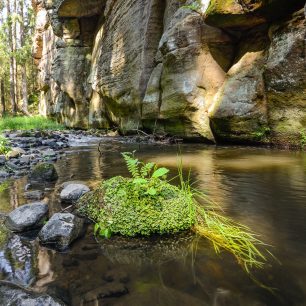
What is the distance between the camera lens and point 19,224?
293 cm

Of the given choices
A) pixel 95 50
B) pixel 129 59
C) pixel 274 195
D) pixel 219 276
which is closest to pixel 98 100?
pixel 95 50

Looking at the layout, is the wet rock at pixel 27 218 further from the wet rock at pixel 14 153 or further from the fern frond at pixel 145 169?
the wet rock at pixel 14 153

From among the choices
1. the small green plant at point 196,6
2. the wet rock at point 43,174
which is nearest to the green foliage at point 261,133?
the small green plant at point 196,6

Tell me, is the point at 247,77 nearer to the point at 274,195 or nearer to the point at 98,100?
the point at 274,195

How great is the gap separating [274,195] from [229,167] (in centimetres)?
204

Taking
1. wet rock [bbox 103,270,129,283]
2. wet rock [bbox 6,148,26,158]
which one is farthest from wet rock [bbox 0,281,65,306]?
wet rock [bbox 6,148,26,158]

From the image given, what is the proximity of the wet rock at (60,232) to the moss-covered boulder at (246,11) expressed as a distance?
7.47m

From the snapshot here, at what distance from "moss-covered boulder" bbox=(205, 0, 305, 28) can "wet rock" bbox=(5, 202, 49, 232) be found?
7.41 m

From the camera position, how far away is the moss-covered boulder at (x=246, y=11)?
7.80 meters

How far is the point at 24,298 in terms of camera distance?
5.50 feet

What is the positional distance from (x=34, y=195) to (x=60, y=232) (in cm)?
173

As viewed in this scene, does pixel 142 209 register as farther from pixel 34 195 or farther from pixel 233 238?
pixel 34 195

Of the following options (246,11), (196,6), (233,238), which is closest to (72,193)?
(233,238)

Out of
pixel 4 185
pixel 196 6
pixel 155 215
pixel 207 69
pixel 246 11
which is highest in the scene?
pixel 196 6
